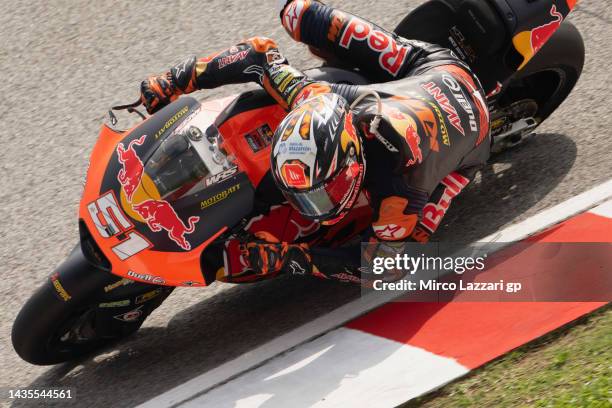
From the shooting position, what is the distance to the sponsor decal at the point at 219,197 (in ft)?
15.6

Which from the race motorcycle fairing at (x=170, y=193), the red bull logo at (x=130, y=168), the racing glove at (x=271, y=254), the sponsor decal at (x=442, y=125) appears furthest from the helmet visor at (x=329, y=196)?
the red bull logo at (x=130, y=168)

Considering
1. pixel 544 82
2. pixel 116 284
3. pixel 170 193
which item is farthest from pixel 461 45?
pixel 116 284

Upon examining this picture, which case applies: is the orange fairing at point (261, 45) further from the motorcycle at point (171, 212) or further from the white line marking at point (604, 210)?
the white line marking at point (604, 210)

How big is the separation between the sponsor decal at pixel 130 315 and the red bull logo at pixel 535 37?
2.68 meters

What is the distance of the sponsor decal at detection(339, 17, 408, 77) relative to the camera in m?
5.52

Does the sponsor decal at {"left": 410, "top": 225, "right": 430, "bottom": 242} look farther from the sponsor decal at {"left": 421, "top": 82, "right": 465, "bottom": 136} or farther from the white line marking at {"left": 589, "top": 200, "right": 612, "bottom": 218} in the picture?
the white line marking at {"left": 589, "top": 200, "right": 612, "bottom": 218}

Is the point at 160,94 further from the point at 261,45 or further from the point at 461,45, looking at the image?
the point at 461,45

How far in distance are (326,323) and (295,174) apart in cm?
103

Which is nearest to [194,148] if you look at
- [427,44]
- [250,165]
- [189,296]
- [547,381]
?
[250,165]

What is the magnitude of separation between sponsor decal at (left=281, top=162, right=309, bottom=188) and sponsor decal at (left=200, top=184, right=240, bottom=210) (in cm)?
41

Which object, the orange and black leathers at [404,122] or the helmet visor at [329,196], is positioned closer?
the helmet visor at [329,196]

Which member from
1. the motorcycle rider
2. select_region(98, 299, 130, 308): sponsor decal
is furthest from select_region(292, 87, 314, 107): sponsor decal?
select_region(98, 299, 130, 308): sponsor decal

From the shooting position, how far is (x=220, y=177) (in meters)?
4.82

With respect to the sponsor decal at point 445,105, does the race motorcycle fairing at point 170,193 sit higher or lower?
higher
